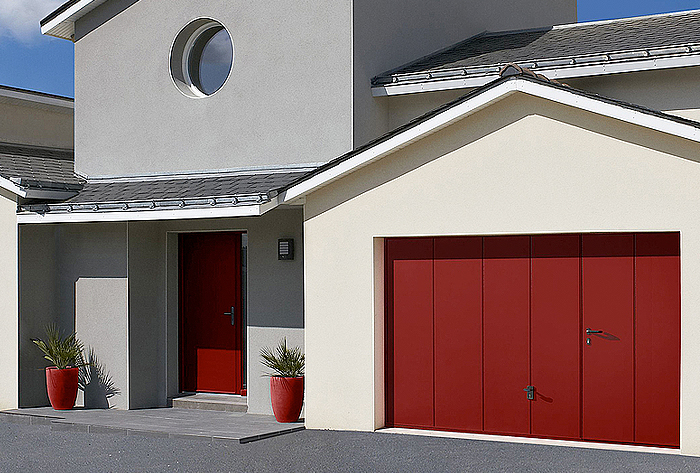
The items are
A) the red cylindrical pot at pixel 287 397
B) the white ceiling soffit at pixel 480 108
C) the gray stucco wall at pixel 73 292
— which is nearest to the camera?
the white ceiling soffit at pixel 480 108

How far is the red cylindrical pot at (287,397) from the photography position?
40.3ft

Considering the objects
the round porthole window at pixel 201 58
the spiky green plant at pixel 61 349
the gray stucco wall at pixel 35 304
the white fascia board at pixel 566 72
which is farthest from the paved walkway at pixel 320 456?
the round porthole window at pixel 201 58

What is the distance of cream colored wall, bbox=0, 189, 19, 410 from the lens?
1388 centimetres

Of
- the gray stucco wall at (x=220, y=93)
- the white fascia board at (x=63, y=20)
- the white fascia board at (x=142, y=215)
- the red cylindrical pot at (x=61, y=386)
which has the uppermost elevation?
the white fascia board at (x=63, y=20)

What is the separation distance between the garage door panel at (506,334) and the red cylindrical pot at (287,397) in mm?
2599

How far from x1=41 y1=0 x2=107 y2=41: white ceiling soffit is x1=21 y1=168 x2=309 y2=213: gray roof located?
9.43ft

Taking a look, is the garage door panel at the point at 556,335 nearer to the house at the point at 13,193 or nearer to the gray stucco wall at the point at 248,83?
the gray stucco wall at the point at 248,83

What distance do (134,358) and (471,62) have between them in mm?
6878

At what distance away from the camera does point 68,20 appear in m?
15.6

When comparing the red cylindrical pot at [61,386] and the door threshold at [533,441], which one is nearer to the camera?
the door threshold at [533,441]

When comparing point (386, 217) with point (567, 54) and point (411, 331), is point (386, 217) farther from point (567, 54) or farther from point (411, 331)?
point (567, 54)

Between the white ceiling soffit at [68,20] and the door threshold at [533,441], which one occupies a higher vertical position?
the white ceiling soffit at [68,20]

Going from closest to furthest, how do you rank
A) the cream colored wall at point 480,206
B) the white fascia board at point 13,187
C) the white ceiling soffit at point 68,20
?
the cream colored wall at point 480,206, the white fascia board at point 13,187, the white ceiling soffit at point 68,20

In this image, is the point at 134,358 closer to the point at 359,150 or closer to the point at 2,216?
the point at 2,216
